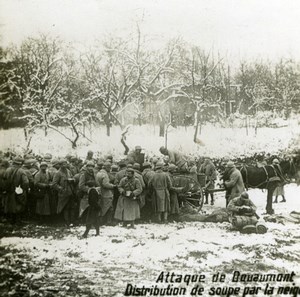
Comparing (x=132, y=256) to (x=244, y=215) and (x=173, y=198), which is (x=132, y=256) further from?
(x=244, y=215)

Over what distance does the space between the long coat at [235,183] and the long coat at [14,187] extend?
320cm

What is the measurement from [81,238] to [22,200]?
1093 mm

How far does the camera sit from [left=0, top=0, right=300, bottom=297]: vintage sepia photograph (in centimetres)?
563

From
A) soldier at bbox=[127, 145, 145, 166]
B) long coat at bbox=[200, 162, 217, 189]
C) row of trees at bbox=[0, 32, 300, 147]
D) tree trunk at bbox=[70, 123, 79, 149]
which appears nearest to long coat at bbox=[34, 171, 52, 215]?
tree trunk at bbox=[70, 123, 79, 149]

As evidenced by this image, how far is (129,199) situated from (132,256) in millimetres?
984

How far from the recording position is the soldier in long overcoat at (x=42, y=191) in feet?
20.3

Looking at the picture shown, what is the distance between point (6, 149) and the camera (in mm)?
5840

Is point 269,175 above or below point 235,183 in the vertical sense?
above

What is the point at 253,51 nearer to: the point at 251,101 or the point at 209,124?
the point at 251,101

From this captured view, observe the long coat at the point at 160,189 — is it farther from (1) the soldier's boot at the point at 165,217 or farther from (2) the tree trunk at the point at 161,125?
(2) the tree trunk at the point at 161,125

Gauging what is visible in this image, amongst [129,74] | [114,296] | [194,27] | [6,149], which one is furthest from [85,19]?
[114,296]

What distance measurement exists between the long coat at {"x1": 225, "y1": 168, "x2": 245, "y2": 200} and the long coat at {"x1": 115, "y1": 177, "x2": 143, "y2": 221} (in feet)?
4.84

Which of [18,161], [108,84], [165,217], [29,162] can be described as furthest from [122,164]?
[18,161]

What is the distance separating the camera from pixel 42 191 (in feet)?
20.5
